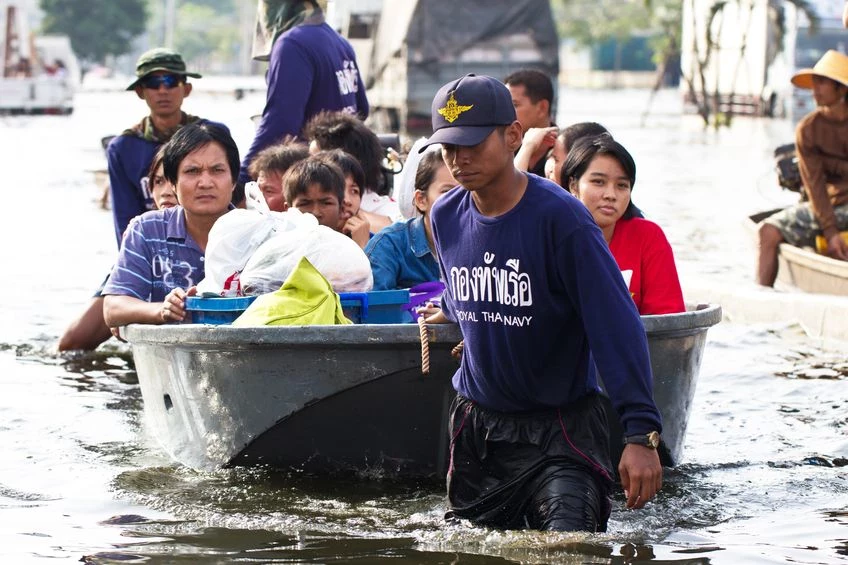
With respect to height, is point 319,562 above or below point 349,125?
below

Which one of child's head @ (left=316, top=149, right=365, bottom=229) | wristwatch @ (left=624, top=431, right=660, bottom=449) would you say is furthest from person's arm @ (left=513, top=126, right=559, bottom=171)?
wristwatch @ (left=624, top=431, right=660, bottom=449)

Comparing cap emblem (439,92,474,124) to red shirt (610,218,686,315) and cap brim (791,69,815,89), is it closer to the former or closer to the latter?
red shirt (610,218,686,315)

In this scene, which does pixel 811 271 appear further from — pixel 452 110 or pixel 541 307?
pixel 452 110

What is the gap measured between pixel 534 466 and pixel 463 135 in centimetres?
102

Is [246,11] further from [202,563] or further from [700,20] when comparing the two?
[202,563]

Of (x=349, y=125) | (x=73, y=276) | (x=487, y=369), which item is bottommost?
(x=73, y=276)

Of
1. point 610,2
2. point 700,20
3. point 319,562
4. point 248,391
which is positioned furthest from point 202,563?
point 610,2

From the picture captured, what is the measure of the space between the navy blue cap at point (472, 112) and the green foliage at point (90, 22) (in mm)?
81798

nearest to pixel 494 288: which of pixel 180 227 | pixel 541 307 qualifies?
pixel 541 307

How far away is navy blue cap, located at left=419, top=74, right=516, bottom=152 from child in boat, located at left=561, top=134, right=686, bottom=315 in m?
1.30

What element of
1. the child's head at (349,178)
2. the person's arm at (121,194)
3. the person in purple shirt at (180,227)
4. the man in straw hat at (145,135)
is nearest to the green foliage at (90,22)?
the man in straw hat at (145,135)

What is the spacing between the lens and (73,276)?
13.6 metres

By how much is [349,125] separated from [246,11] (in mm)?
123549

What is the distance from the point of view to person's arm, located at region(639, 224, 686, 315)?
5840 mm
